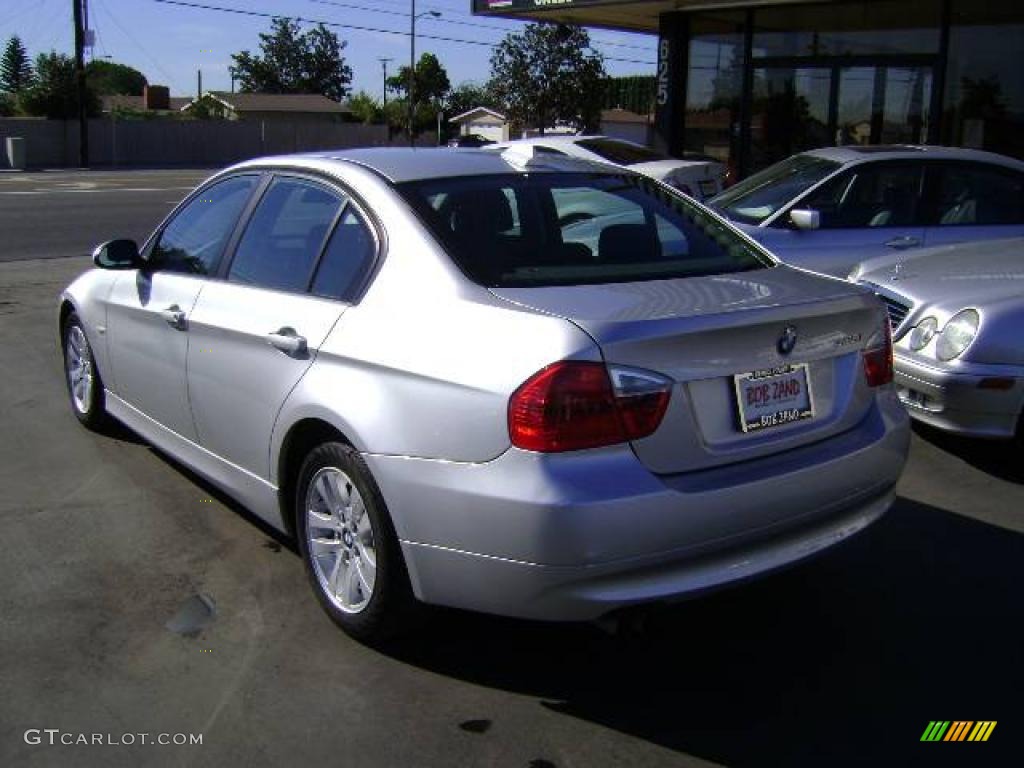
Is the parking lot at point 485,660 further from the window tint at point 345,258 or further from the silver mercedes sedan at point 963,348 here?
the window tint at point 345,258

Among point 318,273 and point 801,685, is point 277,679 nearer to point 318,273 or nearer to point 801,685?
point 318,273

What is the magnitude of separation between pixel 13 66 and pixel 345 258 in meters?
81.9

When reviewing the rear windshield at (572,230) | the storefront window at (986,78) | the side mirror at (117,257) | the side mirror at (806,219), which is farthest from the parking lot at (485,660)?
the storefront window at (986,78)

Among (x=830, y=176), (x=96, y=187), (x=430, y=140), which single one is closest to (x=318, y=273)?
(x=830, y=176)

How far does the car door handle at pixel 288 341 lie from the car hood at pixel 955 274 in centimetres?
338

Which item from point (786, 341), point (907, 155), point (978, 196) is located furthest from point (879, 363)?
point (978, 196)

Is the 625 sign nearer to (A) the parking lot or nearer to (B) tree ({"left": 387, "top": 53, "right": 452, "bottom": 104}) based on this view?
(A) the parking lot

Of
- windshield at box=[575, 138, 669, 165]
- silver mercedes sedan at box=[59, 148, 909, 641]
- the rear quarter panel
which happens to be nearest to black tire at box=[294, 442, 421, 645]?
silver mercedes sedan at box=[59, 148, 909, 641]

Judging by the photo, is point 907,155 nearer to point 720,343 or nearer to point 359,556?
point 720,343

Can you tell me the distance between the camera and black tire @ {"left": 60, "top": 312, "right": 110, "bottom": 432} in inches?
222

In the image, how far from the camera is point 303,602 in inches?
154

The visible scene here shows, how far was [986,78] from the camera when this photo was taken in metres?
13.3

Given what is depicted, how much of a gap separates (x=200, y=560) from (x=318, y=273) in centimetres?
130

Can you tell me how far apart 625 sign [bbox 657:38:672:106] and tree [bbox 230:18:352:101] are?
282ft
